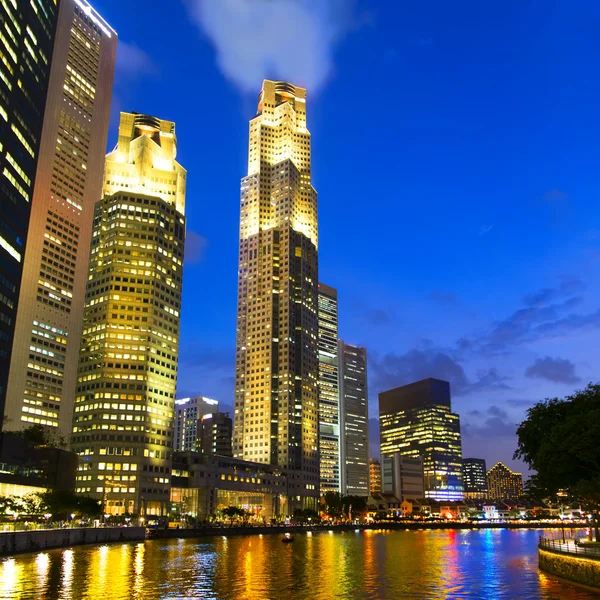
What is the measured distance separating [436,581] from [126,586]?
3623cm

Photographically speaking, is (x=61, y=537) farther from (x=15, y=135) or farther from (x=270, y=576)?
(x=15, y=135)

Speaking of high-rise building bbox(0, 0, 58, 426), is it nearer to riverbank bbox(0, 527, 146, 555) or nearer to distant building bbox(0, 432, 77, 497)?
distant building bbox(0, 432, 77, 497)

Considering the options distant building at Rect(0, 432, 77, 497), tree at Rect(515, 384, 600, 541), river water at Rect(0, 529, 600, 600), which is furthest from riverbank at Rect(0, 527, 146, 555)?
tree at Rect(515, 384, 600, 541)

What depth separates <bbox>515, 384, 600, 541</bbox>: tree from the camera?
251ft

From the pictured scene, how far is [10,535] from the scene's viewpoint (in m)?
102

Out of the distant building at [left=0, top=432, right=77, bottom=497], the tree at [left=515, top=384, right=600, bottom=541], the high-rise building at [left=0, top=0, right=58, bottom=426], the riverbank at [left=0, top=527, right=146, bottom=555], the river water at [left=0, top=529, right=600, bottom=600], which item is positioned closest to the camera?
the river water at [left=0, top=529, right=600, bottom=600]

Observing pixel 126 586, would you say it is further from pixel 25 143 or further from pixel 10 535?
pixel 25 143

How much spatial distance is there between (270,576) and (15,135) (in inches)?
3956

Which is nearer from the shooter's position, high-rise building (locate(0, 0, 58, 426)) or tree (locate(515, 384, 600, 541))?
tree (locate(515, 384, 600, 541))

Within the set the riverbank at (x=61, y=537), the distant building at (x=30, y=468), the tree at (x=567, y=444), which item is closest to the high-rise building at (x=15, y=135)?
the distant building at (x=30, y=468)

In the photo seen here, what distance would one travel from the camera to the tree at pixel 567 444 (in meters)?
76.5

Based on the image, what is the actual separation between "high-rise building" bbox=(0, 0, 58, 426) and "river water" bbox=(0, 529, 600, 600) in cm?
4895

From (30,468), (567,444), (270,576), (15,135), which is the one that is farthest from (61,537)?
(567,444)

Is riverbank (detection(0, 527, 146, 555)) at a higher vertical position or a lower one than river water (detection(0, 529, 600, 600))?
higher
